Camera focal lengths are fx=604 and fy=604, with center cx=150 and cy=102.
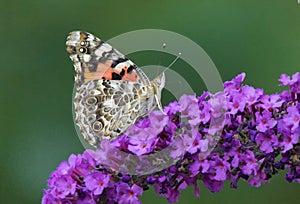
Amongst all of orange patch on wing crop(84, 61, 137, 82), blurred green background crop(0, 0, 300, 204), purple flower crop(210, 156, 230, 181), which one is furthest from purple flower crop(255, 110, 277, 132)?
blurred green background crop(0, 0, 300, 204)

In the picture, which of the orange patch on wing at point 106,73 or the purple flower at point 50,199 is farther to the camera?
the orange patch on wing at point 106,73

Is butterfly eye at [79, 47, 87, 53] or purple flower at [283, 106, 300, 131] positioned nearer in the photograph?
purple flower at [283, 106, 300, 131]

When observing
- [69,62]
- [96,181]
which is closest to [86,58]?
[96,181]

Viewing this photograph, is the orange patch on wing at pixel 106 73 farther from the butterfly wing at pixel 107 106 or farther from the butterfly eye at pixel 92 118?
the butterfly eye at pixel 92 118

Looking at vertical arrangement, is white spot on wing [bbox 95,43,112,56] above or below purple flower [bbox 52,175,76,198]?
above

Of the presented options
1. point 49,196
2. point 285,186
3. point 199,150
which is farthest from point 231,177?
point 285,186

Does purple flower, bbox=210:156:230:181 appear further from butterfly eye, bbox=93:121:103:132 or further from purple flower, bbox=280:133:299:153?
butterfly eye, bbox=93:121:103:132

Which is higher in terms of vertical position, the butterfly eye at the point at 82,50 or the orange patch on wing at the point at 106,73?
the butterfly eye at the point at 82,50

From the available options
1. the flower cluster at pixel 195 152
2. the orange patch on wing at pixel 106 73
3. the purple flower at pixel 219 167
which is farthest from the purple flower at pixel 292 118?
the orange patch on wing at pixel 106 73
